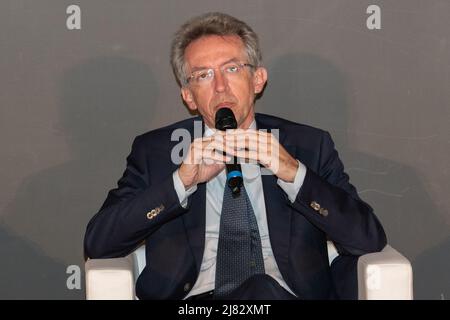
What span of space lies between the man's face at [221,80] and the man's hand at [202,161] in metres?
0.21

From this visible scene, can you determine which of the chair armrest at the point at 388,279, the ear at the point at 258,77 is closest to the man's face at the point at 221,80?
the ear at the point at 258,77

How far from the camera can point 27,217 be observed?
3832mm

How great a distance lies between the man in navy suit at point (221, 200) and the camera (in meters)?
2.94

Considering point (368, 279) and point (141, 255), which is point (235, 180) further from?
point (141, 255)

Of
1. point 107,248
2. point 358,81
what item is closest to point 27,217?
point 107,248

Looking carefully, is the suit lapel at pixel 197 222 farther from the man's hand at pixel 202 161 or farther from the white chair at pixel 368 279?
the white chair at pixel 368 279

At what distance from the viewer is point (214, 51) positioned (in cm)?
311

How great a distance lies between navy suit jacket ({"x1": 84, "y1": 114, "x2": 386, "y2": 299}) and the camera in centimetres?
297

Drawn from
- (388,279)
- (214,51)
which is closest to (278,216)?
(388,279)

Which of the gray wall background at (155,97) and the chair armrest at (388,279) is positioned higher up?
the gray wall background at (155,97)

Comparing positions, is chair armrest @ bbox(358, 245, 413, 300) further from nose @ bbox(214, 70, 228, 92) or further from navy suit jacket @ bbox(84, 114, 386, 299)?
nose @ bbox(214, 70, 228, 92)

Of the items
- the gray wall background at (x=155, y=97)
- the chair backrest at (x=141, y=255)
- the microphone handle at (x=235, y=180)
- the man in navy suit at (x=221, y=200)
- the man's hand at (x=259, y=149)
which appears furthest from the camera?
the gray wall background at (x=155, y=97)

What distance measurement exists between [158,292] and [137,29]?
1.23 m
